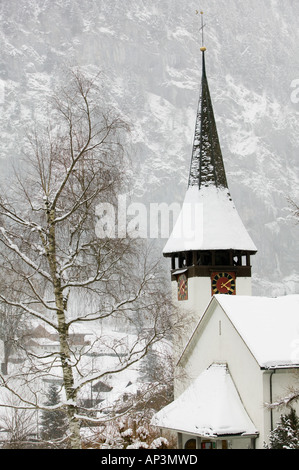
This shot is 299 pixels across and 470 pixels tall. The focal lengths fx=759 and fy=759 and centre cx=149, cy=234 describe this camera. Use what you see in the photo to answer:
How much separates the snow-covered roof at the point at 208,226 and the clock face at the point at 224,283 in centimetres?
144

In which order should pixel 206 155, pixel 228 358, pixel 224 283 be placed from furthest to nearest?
1. pixel 206 155
2. pixel 224 283
3. pixel 228 358

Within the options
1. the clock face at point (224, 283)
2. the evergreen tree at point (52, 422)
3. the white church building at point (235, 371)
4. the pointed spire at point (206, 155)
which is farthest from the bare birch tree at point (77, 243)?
the evergreen tree at point (52, 422)

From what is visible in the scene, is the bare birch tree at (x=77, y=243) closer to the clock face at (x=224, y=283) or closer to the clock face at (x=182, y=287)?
the clock face at (x=224, y=283)

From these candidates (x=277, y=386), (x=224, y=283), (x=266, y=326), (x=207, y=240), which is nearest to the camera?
(x=277, y=386)

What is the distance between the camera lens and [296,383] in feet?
78.4

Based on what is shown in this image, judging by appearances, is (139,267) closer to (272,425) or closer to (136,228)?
(136,228)

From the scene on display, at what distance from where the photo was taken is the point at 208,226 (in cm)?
3694

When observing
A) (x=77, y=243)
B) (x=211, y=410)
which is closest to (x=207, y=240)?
(x=211, y=410)

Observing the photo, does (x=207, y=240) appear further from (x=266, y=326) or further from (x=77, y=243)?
(x=77, y=243)

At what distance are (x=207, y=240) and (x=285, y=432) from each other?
48.4 ft

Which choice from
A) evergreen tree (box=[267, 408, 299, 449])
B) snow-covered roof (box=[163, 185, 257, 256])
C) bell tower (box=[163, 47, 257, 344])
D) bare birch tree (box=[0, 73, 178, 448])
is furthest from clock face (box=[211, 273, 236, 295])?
bare birch tree (box=[0, 73, 178, 448])

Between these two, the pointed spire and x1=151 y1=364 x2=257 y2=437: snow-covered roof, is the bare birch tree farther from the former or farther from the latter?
the pointed spire

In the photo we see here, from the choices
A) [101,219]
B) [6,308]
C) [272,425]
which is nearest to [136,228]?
[101,219]

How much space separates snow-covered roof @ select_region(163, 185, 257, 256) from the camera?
3619cm
